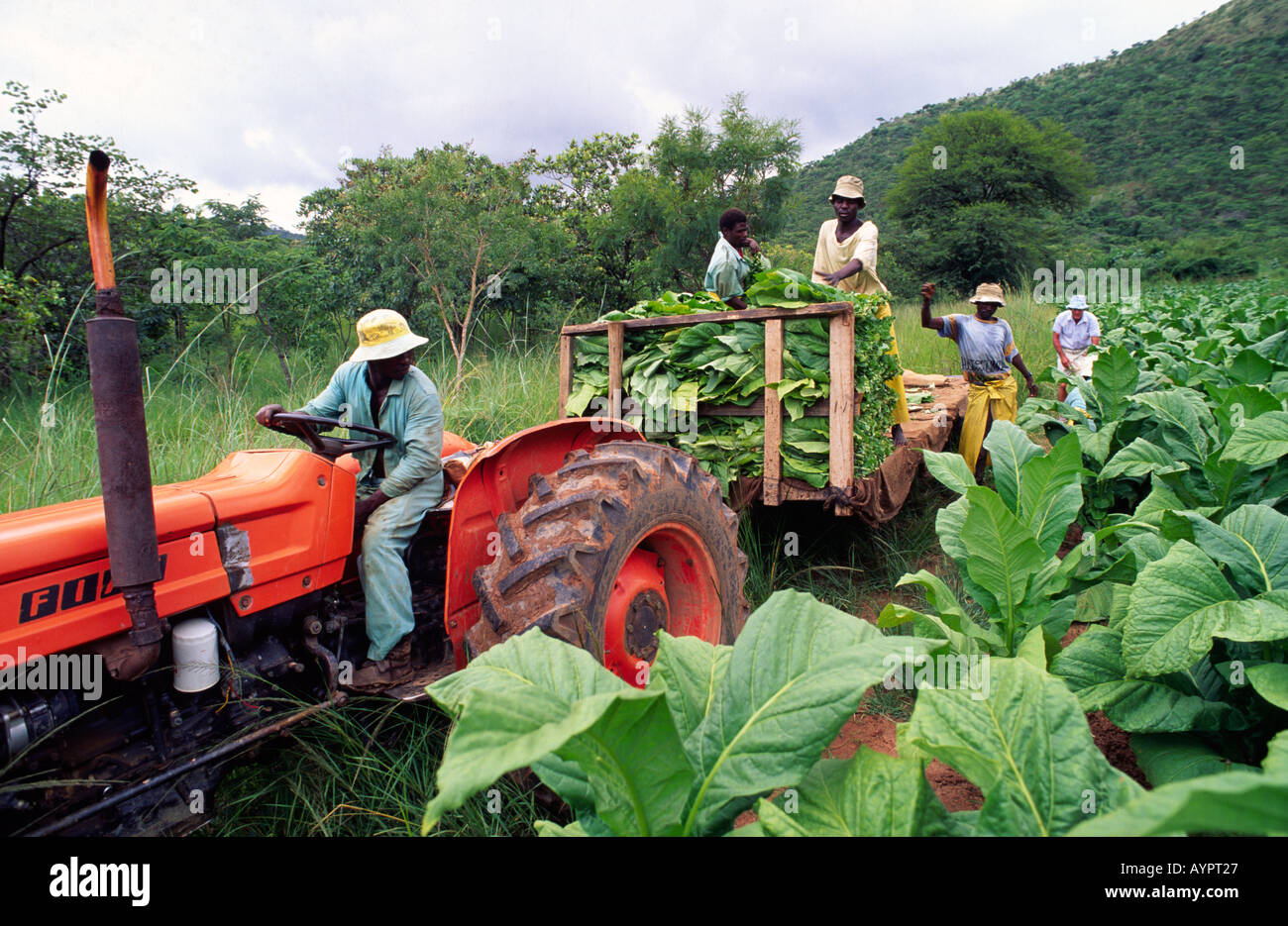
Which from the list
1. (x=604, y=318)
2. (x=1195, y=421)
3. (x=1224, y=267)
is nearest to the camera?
(x=1195, y=421)

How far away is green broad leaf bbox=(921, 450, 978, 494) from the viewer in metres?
2.25

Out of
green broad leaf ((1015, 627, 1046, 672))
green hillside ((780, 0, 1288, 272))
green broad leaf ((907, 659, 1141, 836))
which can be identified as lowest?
green broad leaf ((1015, 627, 1046, 672))

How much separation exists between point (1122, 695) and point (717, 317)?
2841 mm

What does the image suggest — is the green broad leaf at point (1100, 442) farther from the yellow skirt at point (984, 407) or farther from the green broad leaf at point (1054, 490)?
the yellow skirt at point (984, 407)

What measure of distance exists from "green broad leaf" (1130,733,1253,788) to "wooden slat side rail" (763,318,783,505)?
239cm

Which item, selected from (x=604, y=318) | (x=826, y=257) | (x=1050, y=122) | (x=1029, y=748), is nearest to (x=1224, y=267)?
(x=1050, y=122)

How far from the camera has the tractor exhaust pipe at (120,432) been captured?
161 centimetres

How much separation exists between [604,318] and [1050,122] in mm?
39186

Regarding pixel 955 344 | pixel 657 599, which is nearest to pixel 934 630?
pixel 657 599

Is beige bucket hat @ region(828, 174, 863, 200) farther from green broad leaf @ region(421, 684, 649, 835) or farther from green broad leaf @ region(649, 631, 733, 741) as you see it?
green broad leaf @ region(421, 684, 649, 835)

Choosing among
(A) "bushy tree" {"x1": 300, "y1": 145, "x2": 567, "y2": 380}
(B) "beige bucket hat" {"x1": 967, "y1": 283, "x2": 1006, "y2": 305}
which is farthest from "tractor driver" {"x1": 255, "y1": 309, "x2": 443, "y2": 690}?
(A) "bushy tree" {"x1": 300, "y1": 145, "x2": 567, "y2": 380}

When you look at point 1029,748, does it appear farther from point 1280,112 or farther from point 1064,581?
point 1280,112

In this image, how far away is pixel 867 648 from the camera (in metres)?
0.98

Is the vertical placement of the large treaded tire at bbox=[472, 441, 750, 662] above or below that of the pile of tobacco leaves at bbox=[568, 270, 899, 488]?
below
